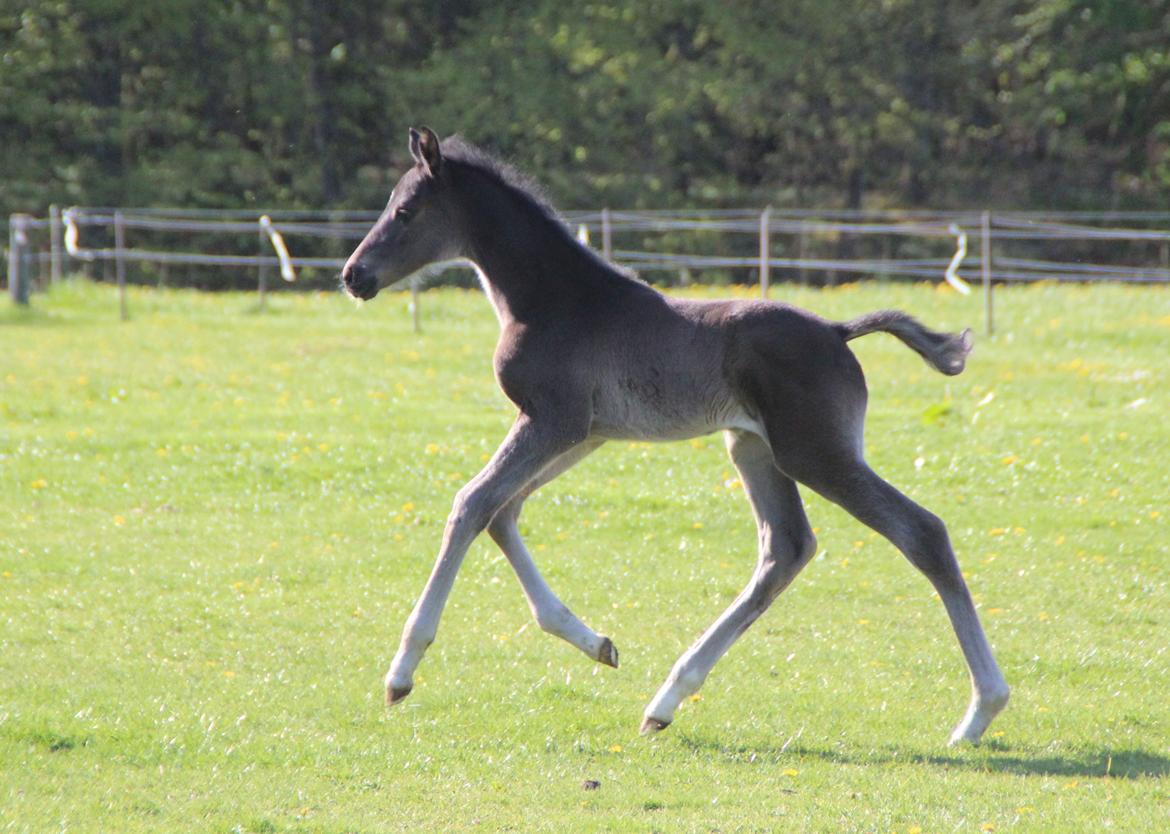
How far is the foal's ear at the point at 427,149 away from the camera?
655 cm

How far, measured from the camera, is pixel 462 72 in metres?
37.3

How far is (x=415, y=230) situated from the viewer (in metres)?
6.68

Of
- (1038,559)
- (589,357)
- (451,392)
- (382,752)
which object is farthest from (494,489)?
(451,392)

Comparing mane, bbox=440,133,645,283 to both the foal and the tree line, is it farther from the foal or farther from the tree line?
the tree line

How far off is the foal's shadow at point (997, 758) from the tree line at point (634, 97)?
99.0ft

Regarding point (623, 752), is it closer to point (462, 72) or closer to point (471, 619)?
point (471, 619)

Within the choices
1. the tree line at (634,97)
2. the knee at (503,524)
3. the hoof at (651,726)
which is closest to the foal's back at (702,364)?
the knee at (503,524)

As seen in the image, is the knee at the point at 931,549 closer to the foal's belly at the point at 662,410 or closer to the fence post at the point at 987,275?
the foal's belly at the point at 662,410

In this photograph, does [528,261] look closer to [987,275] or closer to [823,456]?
[823,456]

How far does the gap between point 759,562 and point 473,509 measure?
131 centimetres

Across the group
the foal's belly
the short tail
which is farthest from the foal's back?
the short tail

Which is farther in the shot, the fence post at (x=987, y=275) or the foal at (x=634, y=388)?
the fence post at (x=987, y=275)

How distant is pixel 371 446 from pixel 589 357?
6.70m

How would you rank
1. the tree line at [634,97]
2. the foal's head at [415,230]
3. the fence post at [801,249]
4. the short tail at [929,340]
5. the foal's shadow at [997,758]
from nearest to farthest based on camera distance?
the foal's shadow at [997,758]
the short tail at [929,340]
the foal's head at [415,230]
the fence post at [801,249]
the tree line at [634,97]
